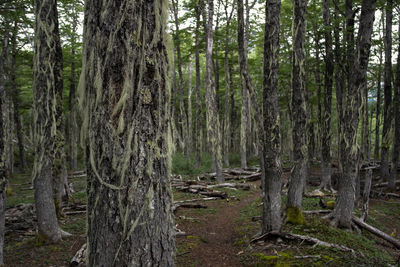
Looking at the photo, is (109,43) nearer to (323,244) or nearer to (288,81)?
(323,244)

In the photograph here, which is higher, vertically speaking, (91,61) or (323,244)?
(91,61)

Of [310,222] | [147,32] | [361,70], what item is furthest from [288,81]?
[147,32]

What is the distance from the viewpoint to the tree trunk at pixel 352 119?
6.59 metres

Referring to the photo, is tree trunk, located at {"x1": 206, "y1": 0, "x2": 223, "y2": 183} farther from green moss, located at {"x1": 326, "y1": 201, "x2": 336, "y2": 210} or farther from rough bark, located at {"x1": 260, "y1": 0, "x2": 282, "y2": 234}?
rough bark, located at {"x1": 260, "y1": 0, "x2": 282, "y2": 234}

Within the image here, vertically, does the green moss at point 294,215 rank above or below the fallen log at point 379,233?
above

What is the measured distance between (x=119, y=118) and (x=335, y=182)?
50.5 feet

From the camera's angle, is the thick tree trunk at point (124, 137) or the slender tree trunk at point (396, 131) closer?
the thick tree trunk at point (124, 137)

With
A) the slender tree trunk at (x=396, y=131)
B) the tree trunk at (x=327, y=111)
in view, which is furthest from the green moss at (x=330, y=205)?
the slender tree trunk at (x=396, y=131)

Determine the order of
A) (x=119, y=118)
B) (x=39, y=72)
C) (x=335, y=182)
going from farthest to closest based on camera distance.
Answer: (x=335, y=182)
(x=39, y=72)
(x=119, y=118)

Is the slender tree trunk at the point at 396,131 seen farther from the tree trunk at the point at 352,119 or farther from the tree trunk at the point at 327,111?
the tree trunk at the point at 352,119

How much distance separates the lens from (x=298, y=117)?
6.84 m

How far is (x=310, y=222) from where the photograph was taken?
6.54m

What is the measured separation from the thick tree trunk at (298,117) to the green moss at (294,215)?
0.30 feet

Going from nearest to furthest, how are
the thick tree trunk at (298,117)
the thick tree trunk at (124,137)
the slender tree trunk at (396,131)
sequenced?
the thick tree trunk at (124,137)
the thick tree trunk at (298,117)
the slender tree trunk at (396,131)
